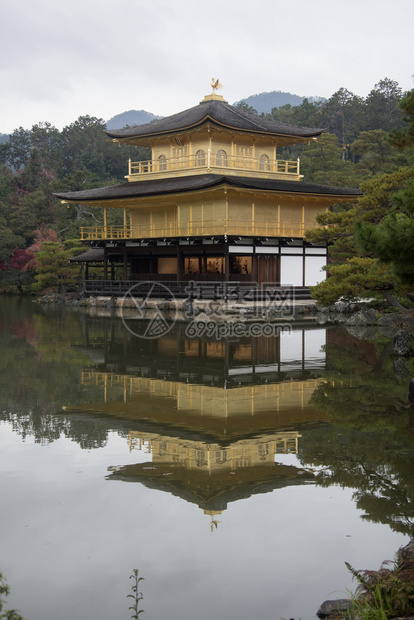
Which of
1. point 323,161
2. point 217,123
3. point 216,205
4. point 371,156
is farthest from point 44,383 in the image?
point 323,161

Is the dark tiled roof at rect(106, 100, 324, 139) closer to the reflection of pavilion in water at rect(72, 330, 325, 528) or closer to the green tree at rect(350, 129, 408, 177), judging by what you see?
the green tree at rect(350, 129, 408, 177)

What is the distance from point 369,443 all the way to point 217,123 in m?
27.4

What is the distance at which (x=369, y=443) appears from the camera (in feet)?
29.5

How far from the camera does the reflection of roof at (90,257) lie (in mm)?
40594

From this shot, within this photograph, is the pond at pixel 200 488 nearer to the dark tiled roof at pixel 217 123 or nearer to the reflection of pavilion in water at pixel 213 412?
the reflection of pavilion in water at pixel 213 412

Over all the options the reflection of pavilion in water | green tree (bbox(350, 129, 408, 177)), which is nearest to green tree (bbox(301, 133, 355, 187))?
green tree (bbox(350, 129, 408, 177))

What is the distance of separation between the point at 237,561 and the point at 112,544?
121cm

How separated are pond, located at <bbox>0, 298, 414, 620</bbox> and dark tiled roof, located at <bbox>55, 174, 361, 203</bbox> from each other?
1849cm

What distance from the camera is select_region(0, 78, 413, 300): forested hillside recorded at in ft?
157

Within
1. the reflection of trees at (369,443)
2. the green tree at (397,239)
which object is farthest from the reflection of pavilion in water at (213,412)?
the green tree at (397,239)

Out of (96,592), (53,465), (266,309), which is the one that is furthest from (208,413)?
(266,309)

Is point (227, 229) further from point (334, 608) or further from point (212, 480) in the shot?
point (334, 608)

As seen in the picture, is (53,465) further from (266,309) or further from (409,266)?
(266,309)

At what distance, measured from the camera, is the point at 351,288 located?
58.2ft
